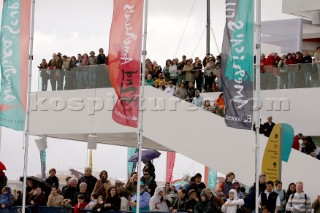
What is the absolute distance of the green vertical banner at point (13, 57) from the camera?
30.0 metres

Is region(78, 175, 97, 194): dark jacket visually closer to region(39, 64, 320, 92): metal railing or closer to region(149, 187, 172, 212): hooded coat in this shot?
region(149, 187, 172, 212): hooded coat

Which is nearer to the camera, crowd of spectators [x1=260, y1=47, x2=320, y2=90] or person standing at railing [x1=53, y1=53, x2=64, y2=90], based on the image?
crowd of spectators [x1=260, y1=47, x2=320, y2=90]

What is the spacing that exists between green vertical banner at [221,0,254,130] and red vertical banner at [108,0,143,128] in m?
2.50

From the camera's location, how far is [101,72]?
3931cm

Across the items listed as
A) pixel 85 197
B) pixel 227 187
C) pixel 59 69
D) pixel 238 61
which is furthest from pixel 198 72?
pixel 238 61

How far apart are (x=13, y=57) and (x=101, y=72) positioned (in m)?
9.24

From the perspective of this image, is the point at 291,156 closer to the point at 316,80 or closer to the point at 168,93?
the point at 316,80

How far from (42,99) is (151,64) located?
16.6 feet

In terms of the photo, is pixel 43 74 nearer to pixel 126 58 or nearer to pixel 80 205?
pixel 126 58

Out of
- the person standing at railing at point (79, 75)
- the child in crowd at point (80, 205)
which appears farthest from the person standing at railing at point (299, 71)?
the child in crowd at point (80, 205)

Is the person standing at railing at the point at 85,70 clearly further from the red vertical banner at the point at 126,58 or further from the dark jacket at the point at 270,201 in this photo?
the dark jacket at the point at 270,201

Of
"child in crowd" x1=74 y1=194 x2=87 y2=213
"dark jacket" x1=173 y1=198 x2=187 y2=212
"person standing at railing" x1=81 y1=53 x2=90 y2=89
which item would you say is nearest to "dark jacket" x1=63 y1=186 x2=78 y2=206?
"child in crowd" x1=74 y1=194 x2=87 y2=213

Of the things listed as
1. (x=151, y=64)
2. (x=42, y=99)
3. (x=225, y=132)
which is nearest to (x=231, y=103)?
(x=225, y=132)

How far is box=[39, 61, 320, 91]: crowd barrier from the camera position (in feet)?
115
